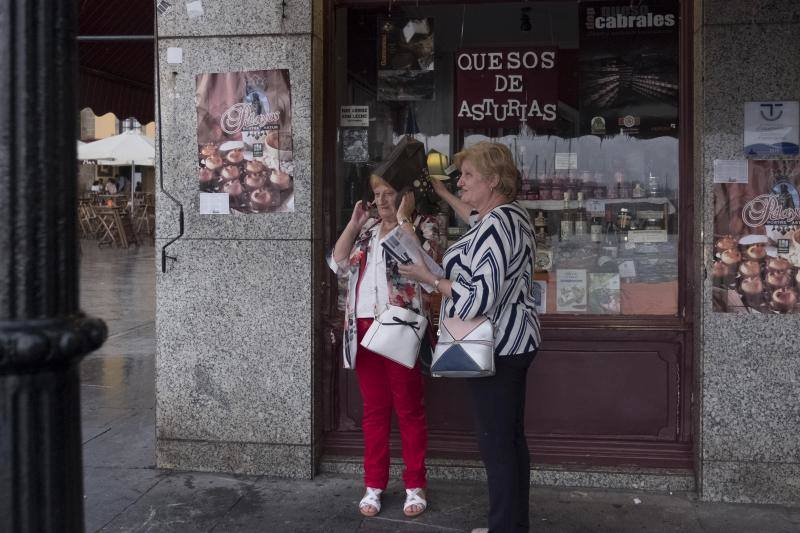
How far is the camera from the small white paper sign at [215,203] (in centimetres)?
527

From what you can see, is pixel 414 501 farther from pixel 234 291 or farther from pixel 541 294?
pixel 234 291

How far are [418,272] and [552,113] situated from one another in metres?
1.98

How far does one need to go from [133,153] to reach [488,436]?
2258cm

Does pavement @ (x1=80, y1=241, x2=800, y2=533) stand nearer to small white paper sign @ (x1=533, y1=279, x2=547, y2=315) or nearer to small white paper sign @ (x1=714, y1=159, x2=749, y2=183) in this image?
small white paper sign @ (x1=533, y1=279, x2=547, y2=315)

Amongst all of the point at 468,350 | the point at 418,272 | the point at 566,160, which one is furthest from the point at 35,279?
the point at 566,160

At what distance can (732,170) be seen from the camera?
477cm

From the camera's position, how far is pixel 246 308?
17.2 ft

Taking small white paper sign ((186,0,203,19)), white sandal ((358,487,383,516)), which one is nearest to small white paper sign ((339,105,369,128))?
small white paper sign ((186,0,203,19))

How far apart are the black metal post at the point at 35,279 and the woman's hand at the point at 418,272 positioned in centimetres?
244

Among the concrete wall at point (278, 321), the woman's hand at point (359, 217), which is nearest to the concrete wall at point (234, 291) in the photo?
the concrete wall at point (278, 321)

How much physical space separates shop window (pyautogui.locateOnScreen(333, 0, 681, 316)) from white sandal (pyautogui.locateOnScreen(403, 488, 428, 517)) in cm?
139

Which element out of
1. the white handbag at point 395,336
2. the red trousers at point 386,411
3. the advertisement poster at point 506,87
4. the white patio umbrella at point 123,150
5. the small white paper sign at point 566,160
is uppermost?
the white patio umbrella at point 123,150

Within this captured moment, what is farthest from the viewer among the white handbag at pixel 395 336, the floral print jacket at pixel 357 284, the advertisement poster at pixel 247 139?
the advertisement poster at pixel 247 139

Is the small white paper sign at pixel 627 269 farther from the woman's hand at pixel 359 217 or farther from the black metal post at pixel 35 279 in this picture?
the black metal post at pixel 35 279
